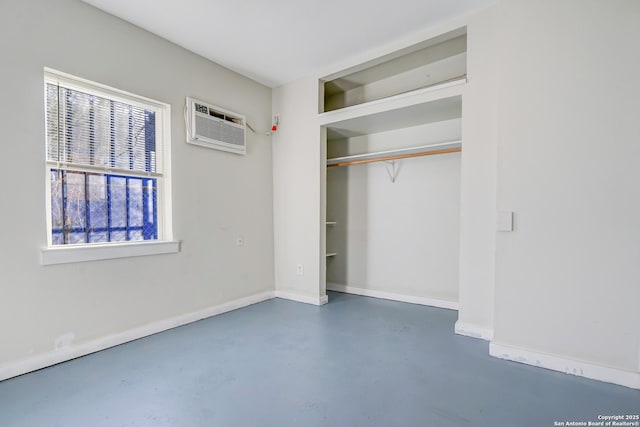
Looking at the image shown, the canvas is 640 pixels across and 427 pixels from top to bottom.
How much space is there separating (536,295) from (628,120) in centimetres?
128

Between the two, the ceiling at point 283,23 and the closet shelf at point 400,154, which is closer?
the ceiling at point 283,23

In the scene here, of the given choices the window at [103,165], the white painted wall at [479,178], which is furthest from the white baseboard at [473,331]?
the window at [103,165]

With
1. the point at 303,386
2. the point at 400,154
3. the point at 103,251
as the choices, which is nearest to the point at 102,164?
the point at 103,251

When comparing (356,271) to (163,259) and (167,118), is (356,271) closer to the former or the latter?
(163,259)

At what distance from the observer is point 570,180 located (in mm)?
2070

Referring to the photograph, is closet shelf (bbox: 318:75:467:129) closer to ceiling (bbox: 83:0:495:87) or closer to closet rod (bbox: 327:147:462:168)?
ceiling (bbox: 83:0:495:87)

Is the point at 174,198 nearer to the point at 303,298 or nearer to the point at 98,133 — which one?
the point at 98,133

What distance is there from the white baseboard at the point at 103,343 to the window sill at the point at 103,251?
658 millimetres

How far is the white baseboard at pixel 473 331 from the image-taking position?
259 centimetres

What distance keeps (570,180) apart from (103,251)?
355 cm

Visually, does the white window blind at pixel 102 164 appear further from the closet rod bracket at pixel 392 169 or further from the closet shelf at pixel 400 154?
the closet rod bracket at pixel 392 169

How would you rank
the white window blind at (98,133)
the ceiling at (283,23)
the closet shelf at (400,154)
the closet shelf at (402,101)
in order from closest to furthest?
the white window blind at (98,133), the ceiling at (283,23), the closet shelf at (402,101), the closet shelf at (400,154)

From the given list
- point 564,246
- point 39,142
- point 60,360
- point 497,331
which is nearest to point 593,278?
point 564,246

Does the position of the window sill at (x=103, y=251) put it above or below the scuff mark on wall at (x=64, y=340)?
above
